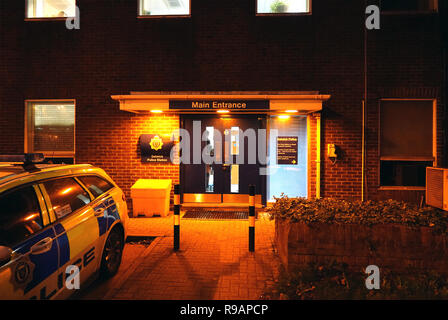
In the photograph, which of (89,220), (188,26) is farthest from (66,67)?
(89,220)

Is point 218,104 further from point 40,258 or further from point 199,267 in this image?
point 40,258

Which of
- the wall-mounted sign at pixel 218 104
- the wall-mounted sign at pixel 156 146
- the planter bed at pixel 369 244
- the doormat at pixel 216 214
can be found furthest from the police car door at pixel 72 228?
the wall-mounted sign at pixel 156 146

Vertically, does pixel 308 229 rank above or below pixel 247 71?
below

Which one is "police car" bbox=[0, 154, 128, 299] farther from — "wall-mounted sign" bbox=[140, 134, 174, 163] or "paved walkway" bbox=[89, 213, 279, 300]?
"wall-mounted sign" bbox=[140, 134, 174, 163]

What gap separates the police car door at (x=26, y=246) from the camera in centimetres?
235

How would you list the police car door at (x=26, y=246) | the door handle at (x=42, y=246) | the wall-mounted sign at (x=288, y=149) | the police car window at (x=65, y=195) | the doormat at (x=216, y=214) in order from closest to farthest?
the police car door at (x=26, y=246) < the door handle at (x=42, y=246) < the police car window at (x=65, y=195) < the doormat at (x=216, y=214) < the wall-mounted sign at (x=288, y=149)

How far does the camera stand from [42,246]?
268 cm

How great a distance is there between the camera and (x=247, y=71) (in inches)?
297

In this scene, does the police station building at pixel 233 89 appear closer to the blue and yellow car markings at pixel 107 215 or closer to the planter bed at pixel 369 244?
the blue and yellow car markings at pixel 107 215

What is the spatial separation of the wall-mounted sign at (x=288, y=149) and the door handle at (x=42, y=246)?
6.01 m

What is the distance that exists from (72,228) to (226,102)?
4449mm

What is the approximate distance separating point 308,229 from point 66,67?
7610mm

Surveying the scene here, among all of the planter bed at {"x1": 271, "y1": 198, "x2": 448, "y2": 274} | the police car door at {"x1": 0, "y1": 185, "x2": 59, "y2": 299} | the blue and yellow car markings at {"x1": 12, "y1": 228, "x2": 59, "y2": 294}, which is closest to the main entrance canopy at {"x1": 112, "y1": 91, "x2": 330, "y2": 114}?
the planter bed at {"x1": 271, "y1": 198, "x2": 448, "y2": 274}
